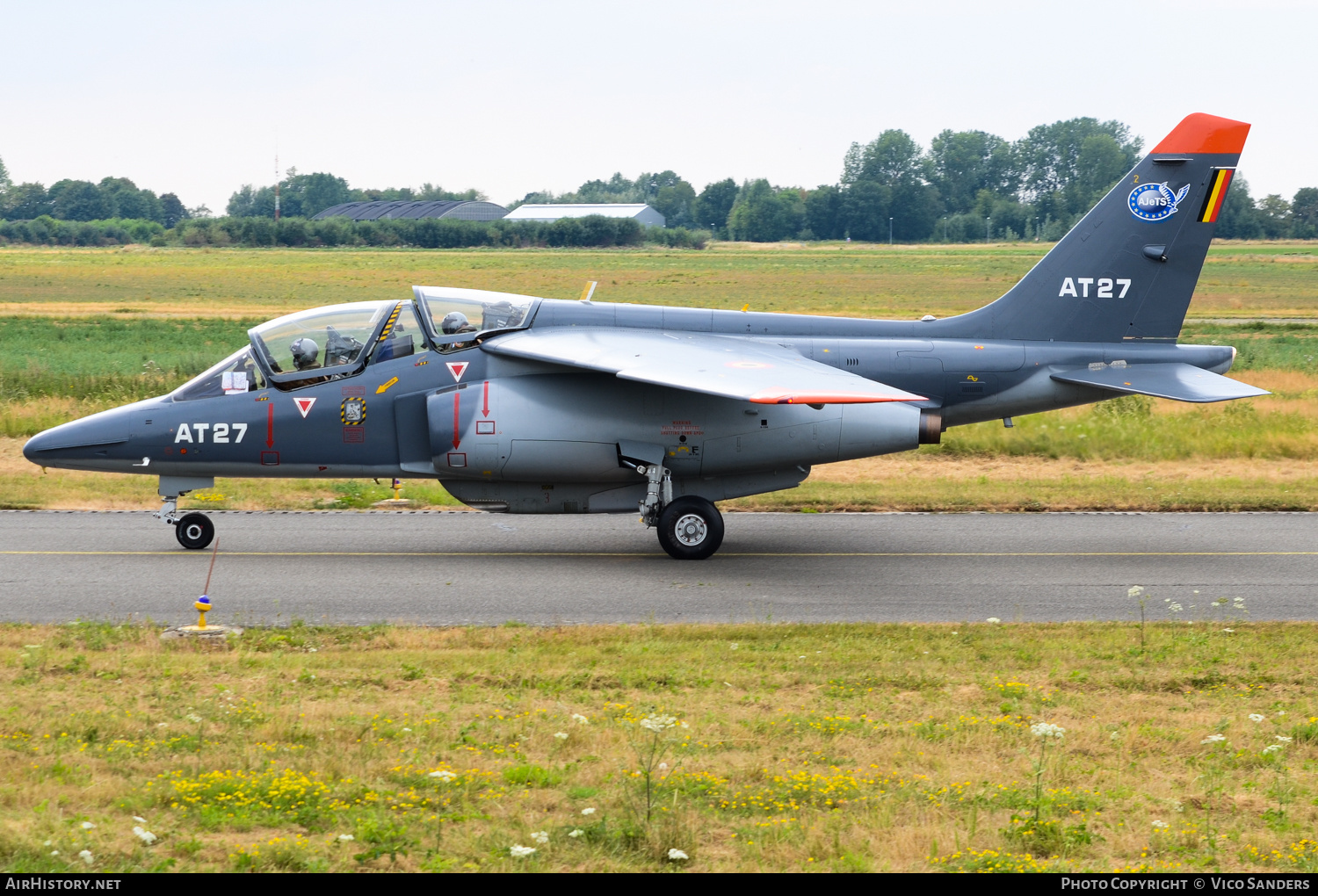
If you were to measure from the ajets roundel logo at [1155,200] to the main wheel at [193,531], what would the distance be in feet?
39.9

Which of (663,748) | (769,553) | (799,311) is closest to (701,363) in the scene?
(769,553)

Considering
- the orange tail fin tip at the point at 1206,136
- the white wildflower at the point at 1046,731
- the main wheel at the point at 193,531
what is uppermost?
the orange tail fin tip at the point at 1206,136

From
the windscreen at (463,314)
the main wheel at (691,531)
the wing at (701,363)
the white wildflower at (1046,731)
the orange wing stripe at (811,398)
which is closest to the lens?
the white wildflower at (1046,731)

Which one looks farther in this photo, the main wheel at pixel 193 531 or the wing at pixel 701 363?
the main wheel at pixel 193 531

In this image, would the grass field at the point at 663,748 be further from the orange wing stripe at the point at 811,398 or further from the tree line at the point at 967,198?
the tree line at the point at 967,198

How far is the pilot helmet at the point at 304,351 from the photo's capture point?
1490 cm

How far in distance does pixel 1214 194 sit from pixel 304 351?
37.3ft

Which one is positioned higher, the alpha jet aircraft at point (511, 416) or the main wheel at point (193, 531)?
the alpha jet aircraft at point (511, 416)

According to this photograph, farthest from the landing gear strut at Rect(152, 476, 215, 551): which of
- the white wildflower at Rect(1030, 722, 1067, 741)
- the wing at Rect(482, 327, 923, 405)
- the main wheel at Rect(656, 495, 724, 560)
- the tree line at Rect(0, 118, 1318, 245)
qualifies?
the tree line at Rect(0, 118, 1318, 245)

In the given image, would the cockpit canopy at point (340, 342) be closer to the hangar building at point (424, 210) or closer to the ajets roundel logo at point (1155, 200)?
the ajets roundel logo at point (1155, 200)

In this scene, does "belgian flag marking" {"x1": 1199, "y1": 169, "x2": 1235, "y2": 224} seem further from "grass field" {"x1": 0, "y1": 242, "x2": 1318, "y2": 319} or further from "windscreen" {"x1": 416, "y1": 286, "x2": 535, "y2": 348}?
"grass field" {"x1": 0, "y1": 242, "x2": 1318, "y2": 319}

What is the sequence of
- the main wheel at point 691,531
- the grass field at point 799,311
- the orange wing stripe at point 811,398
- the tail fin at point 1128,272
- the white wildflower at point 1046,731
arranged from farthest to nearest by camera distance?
the grass field at point 799,311
the tail fin at point 1128,272
the main wheel at point 691,531
the orange wing stripe at point 811,398
the white wildflower at point 1046,731

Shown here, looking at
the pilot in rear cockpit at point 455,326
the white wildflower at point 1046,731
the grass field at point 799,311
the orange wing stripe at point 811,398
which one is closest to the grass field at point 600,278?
the grass field at point 799,311
